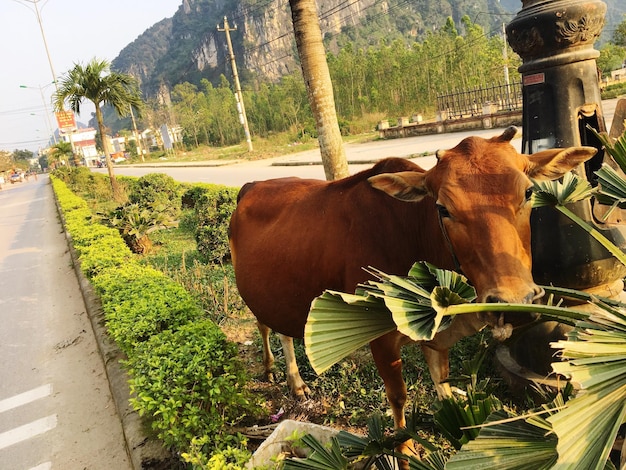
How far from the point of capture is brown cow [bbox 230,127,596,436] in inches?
60.5

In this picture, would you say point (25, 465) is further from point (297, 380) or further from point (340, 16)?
point (340, 16)

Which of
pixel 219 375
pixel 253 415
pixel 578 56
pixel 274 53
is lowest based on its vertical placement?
pixel 253 415

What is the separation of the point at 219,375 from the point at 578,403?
7.25ft

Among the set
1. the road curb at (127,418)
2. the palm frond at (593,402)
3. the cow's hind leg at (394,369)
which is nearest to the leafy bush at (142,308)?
the road curb at (127,418)

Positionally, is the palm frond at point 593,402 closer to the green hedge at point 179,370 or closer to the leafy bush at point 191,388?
the green hedge at point 179,370

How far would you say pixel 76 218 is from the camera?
35.7 feet

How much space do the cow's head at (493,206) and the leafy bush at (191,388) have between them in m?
1.63

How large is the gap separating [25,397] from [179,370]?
2665mm

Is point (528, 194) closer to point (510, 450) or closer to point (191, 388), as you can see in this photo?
point (510, 450)

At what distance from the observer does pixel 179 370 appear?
2.66 m

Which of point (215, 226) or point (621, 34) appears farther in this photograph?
point (621, 34)

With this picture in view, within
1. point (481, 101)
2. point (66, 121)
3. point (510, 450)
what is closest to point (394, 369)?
point (510, 450)

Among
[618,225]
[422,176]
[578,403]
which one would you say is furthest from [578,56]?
[578,403]

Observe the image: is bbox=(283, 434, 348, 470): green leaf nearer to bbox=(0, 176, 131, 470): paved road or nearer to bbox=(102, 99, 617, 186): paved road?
bbox=(0, 176, 131, 470): paved road
